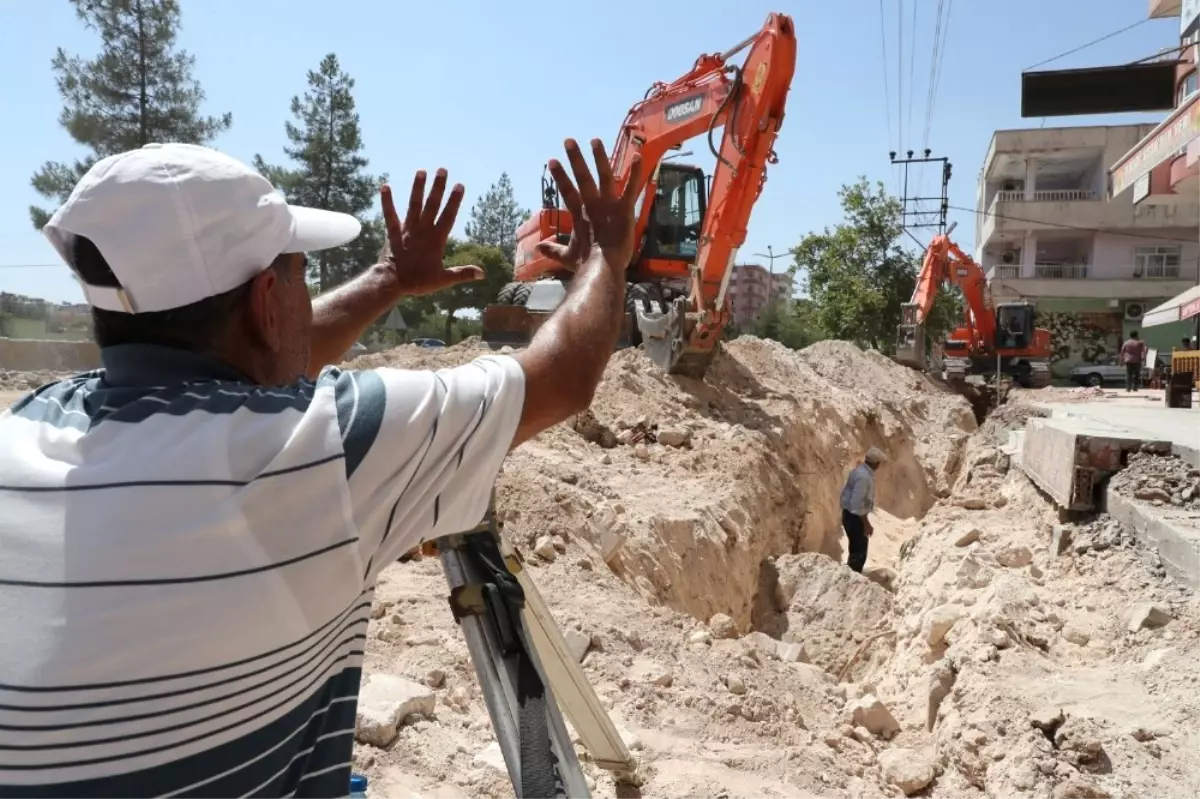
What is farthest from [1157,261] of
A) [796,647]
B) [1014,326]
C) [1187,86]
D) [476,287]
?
[796,647]

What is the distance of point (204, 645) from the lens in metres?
1.03

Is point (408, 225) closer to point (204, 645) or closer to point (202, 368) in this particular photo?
point (202, 368)

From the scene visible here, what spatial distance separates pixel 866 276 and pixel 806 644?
83.3ft

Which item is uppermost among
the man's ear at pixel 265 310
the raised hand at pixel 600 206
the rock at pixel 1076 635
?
the raised hand at pixel 600 206

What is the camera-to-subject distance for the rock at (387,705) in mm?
3193

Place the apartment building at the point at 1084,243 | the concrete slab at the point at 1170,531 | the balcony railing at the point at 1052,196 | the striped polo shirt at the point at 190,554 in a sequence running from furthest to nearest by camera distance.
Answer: the balcony railing at the point at 1052,196
the apartment building at the point at 1084,243
the concrete slab at the point at 1170,531
the striped polo shirt at the point at 190,554

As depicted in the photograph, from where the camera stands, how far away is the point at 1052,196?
36812 mm

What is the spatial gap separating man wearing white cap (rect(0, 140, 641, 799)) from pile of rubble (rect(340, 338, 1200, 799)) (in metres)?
2.14

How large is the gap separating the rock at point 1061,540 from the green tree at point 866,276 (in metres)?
25.1

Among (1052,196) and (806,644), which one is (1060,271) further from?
(806,644)

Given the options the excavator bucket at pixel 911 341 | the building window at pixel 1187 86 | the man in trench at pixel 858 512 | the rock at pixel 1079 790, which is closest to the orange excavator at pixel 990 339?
the excavator bucket at pixel 911 341

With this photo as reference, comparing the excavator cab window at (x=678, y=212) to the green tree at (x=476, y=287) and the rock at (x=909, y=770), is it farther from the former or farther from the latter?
the green tree at (x=476, y=287)

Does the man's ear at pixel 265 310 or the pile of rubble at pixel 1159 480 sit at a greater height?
the man's ear at pixel 265 310

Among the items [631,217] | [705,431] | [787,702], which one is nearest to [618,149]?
[705,431]
